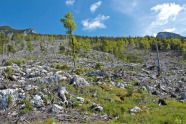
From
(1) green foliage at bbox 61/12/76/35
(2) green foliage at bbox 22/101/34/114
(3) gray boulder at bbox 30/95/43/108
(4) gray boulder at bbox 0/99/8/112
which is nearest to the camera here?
(2) green foliage at bbox 22/101/34/114

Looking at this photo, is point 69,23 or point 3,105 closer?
point 3,105

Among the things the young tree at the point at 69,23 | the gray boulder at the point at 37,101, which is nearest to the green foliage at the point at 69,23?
the young tree at the point at 69,23

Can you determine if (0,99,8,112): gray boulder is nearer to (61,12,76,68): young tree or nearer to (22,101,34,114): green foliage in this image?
(22,101,34,114): green foliage

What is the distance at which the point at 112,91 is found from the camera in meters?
11.5

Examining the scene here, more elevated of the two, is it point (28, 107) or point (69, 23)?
point (69, 23)

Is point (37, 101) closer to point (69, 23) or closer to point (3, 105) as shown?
point (3, 105)

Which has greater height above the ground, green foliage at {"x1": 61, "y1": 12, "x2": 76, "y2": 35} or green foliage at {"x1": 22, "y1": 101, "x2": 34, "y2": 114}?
green foliage at {"x1": 61, "y1": 12, "x2": 76, "y2": 35}

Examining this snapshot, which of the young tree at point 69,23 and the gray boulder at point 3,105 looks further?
the young tree at point 69,23

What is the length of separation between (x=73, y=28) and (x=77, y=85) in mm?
14680

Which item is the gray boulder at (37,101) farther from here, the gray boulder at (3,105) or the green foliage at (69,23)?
the green foliage at (69,23)

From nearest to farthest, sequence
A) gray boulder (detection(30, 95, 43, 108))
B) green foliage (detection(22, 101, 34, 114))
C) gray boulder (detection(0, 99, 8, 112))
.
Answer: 1. green foliage (detection(22, 101, 34, 114))
2. gray boulder (detection(0, 99, 8, 112))
3. gray boulder (detection(30, 95, 43, 108))

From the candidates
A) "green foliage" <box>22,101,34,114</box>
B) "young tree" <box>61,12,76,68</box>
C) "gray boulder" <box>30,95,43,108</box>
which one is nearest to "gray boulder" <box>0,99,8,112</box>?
"green foliage" <box>22,101,34,114</box>

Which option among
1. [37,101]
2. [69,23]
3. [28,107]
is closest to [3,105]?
[28,107]

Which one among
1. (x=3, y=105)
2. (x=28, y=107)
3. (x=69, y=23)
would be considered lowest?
(x=28, y=107)
